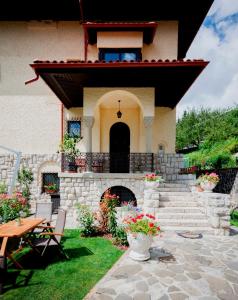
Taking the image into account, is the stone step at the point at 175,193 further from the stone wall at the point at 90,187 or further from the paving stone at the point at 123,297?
the paving stone at the point at 123,297

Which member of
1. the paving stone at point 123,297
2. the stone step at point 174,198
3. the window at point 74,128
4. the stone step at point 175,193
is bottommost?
the paving stone at point 123,297

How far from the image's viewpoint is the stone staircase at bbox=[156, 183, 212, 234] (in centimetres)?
661

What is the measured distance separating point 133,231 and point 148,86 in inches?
226

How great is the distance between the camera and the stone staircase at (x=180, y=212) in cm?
661

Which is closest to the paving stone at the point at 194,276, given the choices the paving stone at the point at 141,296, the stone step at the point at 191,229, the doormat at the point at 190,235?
the paving stone at the point at 141,296

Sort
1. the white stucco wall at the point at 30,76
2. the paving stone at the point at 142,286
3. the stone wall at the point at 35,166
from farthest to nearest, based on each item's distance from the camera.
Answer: the white stucco wall at the point at 30,76 → the stone wall at the point at 35,166 → the paving stone at the point at 142,286

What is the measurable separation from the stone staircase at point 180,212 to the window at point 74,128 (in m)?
5.15

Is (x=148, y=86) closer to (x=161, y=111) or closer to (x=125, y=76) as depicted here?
(x=125, y=76)

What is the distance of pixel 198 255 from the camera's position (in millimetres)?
4906

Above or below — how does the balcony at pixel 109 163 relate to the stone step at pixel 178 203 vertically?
above

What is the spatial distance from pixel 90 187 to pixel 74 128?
4.05 metres

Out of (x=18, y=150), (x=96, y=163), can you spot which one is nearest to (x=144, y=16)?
(x=96, y=163)

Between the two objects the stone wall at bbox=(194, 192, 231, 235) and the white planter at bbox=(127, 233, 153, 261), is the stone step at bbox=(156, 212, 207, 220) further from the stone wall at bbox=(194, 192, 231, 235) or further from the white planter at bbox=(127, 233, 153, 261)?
the white planter at bbox=(127, 233, 153, 261)

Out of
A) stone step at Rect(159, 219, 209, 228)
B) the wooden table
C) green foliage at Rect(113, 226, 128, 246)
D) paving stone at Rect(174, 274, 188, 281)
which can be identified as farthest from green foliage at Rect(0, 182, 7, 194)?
paving stone at Rect(174, 274, 188, 281)
